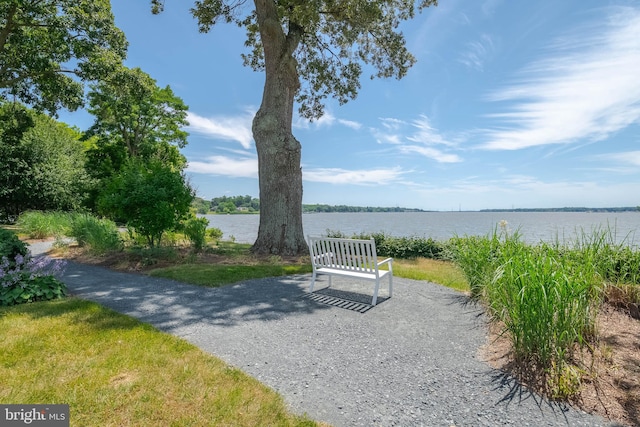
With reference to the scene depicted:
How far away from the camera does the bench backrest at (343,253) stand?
17.1 feet

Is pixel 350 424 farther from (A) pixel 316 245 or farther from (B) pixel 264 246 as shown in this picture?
(B) pixel 264 246

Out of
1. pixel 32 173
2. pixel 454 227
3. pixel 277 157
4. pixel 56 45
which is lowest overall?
pixel 454 227

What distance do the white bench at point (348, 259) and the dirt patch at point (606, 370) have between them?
5.85 feet

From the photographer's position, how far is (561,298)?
3039 mm

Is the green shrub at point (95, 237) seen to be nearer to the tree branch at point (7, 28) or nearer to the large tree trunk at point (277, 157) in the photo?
the large tree trunk at point (277, 157)

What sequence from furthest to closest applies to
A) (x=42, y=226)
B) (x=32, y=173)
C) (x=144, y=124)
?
(x=144, y=124), (x=32, y=173), (x=42, y=226)

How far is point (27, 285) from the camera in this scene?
16.8 ft

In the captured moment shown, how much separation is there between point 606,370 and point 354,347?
235 centimetres

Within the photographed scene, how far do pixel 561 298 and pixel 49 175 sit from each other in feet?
93.9

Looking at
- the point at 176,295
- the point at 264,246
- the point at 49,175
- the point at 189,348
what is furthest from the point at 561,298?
the point at 49,175

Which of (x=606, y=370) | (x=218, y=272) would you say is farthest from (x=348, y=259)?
(x=606, y=370)

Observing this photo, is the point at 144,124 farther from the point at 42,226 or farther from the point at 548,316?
the point at 548,316

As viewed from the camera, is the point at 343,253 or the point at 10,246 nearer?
the point at 343,253

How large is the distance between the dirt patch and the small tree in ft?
26.4
